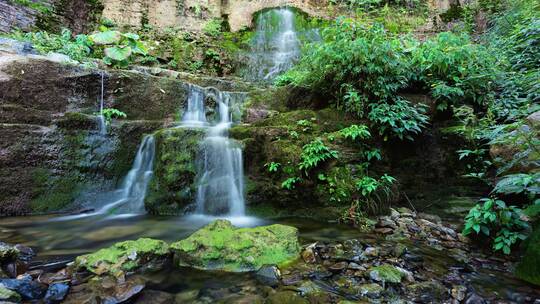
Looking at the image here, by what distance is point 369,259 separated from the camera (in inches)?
112

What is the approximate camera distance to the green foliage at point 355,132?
4586 millimetres

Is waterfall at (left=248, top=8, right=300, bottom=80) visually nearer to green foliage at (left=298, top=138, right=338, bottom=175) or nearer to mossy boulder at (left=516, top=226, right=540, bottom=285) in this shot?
green foliage at (left=298, top=138, right=338, bottom=175)

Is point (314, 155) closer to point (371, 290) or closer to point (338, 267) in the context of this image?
point (338, 267)

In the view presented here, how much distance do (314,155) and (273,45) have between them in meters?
8.72

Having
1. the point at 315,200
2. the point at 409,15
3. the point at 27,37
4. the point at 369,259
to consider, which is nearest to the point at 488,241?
the point at 369,259

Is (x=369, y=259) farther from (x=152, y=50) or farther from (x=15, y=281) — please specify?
(x=152, y=50)

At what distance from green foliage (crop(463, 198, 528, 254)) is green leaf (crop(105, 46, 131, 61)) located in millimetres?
8473

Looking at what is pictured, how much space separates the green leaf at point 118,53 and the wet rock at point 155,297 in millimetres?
7263

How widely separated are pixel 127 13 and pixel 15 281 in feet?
39.8

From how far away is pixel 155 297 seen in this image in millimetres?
2176

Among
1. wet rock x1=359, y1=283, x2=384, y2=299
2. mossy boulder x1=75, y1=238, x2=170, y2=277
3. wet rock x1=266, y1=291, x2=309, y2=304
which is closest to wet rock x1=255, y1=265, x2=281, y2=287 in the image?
wet rock x1=266, y1=291, x2=309, y2=304

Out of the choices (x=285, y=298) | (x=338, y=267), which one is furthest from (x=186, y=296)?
(x=338, y=267)

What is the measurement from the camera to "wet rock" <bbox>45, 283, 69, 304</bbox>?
2063mm

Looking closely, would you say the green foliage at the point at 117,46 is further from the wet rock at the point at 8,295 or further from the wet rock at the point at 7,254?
the wet rock at the point at 8,295
